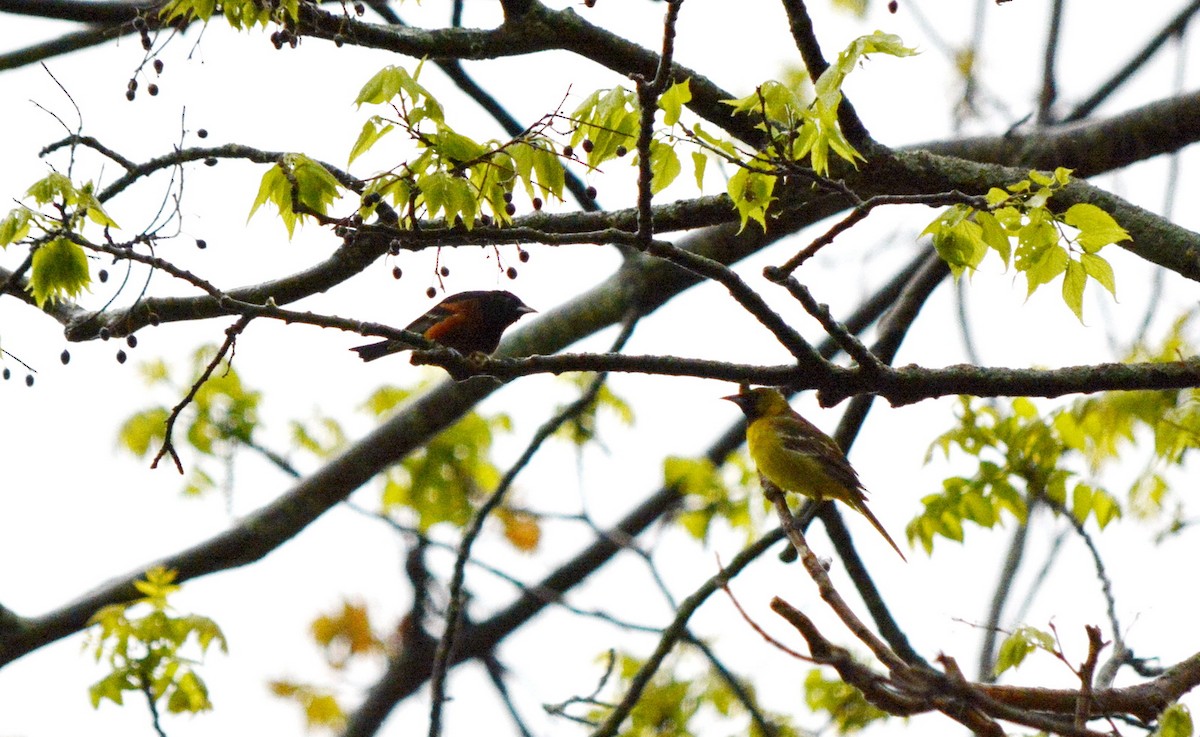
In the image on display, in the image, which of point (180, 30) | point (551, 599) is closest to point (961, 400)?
point (551, 599)

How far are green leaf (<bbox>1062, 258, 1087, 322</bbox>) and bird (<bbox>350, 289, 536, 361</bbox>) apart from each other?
3.99m

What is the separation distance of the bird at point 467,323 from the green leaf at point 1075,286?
13.1ft

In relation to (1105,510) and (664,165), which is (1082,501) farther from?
(664,165)

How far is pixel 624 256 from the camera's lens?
284 inches

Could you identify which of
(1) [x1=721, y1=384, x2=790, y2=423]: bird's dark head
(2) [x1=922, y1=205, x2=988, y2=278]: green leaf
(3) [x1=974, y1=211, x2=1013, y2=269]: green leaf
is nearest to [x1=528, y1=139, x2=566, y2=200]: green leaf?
(2) [x1=922, y1=205, x2=988, y2=278]: green leaf

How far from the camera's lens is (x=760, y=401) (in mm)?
8148

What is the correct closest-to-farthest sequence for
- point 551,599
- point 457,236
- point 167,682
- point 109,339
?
1. point 457,236
2. point 109,339
3. point 167,682
4. point 551,599

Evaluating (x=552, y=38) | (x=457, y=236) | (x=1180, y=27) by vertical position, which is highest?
(x=1180, y=27)

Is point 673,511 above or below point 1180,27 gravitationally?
below

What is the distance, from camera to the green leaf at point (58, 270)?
4031 millimetres

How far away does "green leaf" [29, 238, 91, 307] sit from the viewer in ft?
13.2

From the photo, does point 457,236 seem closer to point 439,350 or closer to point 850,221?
point 439,350

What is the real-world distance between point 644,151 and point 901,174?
182 centimetres

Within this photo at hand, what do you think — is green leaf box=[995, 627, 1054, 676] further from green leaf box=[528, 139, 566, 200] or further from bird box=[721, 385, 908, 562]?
green leaf box=[528, 139, 566, 200]
